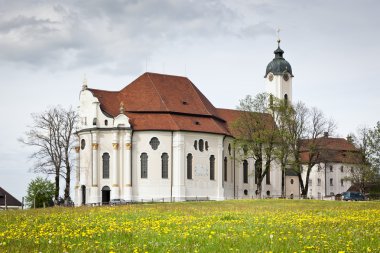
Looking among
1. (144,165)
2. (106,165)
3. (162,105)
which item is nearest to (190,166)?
(144,165)

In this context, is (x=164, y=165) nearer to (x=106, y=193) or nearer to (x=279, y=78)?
(x=106, y=193)

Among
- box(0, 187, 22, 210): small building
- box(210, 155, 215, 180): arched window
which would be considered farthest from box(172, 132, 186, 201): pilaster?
box(0, 187, 22, 210): small building

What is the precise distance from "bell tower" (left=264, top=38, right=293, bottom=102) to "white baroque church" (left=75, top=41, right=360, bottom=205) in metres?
22.8

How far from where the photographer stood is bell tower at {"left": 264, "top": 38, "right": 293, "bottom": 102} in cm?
11006

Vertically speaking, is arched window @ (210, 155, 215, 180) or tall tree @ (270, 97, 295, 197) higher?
tall tree @ (270, 97, 295, 197)

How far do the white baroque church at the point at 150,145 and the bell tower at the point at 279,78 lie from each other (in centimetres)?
2277

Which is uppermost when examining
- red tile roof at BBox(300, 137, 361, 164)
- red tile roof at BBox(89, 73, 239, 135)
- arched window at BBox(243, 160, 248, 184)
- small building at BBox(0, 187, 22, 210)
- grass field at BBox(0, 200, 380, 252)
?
red tile roof at BBox(89, 73, 239, 135)

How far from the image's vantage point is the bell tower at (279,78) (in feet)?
361

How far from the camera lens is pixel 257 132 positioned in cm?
8600

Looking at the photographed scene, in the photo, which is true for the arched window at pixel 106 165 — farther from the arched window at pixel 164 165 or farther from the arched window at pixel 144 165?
the arched window at pixel 164 165

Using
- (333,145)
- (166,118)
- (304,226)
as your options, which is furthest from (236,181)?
(304,226)

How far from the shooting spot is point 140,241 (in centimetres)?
1952

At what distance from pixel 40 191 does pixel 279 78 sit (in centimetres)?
5001

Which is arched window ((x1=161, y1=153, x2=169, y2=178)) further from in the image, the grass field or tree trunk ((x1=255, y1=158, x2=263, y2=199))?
the grass field
